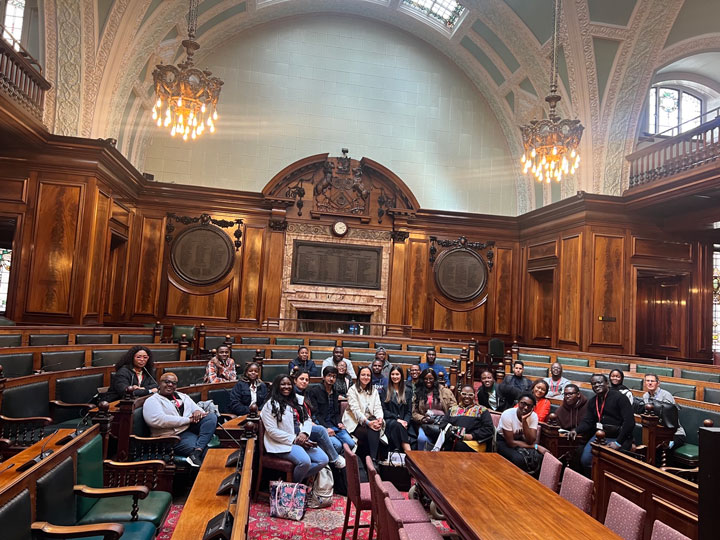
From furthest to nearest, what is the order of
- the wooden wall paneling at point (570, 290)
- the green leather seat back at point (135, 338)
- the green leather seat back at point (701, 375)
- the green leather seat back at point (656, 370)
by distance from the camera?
the wooden wall paneling at point (570, 290)
the green leather seat back at point (135, 338)
the green leather seat back at point (656, 370)
the green leather seat back at point (701, 375)

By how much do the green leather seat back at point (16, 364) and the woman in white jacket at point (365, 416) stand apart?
139 inches

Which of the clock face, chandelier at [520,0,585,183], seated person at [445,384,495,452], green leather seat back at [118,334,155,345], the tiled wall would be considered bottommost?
seated person at [445,384,495,452]

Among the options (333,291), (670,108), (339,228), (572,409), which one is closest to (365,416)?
(572,409)

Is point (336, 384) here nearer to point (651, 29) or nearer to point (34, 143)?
point (34, 143)

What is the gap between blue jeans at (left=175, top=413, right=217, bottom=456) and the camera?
4.38m

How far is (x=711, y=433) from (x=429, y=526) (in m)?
2.36

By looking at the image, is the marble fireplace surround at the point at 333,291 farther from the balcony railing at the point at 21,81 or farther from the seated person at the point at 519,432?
the seated person at the point at 519,432

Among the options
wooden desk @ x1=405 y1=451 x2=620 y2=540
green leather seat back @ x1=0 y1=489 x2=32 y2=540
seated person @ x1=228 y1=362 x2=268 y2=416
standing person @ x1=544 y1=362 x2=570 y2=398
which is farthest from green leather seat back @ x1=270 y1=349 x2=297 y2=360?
green leather seat back @ x1=0 y1=489 x2=32 y2=540

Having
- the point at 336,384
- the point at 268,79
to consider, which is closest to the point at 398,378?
the point at 336,384

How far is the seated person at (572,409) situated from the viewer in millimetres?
5339

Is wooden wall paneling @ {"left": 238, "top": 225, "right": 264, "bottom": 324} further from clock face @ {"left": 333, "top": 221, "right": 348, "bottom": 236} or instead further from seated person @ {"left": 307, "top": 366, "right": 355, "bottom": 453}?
seated person @ {"left": 307, "top": 366, "right": 355, "bottom": 453}

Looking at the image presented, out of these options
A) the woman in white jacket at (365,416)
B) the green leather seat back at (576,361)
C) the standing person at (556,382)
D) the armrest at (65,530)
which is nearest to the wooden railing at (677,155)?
the green leather seat back at (576,361)

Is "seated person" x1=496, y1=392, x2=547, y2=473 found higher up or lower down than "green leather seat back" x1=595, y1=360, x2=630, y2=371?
lower down

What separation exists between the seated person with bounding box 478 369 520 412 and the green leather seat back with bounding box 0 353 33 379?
5754 mm
